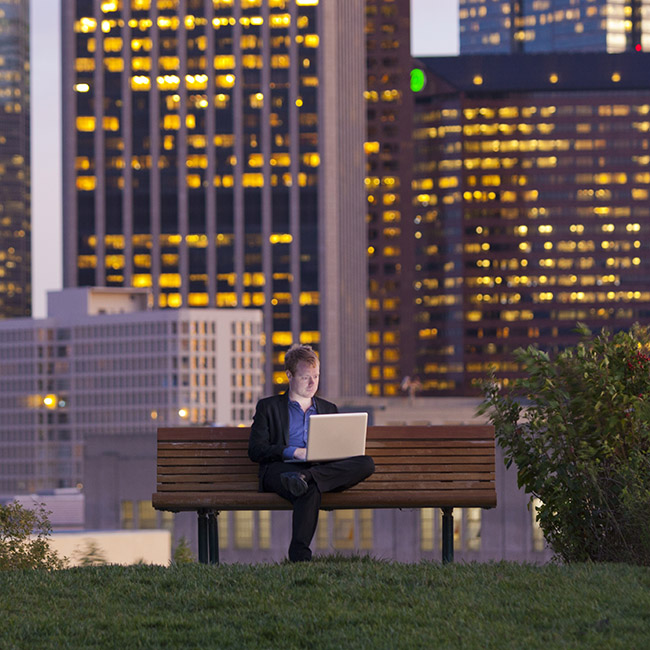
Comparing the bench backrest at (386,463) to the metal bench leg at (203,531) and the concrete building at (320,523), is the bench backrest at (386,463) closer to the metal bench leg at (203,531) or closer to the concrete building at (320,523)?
the metal bench leg at (203,531)

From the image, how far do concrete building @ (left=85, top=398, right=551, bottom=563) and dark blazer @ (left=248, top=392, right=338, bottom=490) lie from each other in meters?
81.2

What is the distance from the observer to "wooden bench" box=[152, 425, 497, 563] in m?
12.6

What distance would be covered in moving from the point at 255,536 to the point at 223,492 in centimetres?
9622

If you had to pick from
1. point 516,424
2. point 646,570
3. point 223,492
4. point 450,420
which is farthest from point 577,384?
point 450,420

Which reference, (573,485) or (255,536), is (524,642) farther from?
(255,536)

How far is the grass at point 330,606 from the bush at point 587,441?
1098 millimetres

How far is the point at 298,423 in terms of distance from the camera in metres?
12.7

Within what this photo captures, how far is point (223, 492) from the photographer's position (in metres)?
12.5

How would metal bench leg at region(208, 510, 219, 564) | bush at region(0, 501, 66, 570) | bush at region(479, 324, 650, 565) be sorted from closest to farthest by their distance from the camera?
bush at region(479, 324, 650, 565), metal bench leg at region(208, 510, 219, 564), bush at region(0, 501, 66, 570)

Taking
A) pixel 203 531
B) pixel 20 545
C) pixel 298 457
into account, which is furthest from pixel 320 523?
pixel 298 457

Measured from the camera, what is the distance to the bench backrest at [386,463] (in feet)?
41.4

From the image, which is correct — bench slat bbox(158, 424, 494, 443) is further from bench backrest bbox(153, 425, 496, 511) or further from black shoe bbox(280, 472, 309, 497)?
black shoe bbox(280, 472, 309, 497)

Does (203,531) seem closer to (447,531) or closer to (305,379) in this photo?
(305,379)

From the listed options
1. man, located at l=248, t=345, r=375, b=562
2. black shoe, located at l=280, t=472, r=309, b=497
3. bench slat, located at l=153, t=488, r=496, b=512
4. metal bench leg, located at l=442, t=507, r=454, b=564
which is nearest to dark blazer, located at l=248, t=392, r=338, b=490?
man, located at l=248, t=345, r=375, b=562
